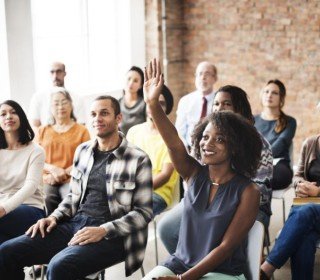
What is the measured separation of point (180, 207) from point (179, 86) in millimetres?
3855

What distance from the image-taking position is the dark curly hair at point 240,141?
2.51m

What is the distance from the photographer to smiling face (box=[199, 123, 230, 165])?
250 cm

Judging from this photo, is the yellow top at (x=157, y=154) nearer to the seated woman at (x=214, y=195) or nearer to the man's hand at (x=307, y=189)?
the man's hand at (x=307, y=189)

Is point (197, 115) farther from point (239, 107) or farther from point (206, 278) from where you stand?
point (206, 278)

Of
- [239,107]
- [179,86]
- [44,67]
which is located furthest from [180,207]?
[179,86]

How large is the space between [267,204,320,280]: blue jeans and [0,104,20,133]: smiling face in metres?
1.72

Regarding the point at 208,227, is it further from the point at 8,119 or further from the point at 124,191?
the point at 8,119

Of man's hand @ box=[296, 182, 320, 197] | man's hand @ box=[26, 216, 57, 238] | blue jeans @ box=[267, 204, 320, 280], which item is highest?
man's hand @ box=[296, 182, 320, 197]

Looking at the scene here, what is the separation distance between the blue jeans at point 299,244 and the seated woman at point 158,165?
92 centimetres

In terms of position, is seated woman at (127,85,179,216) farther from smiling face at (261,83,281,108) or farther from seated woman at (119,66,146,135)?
smiling face at (261,83,281,108)

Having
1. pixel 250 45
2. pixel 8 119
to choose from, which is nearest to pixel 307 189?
pixel 8 119

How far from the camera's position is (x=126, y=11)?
672 centimetres

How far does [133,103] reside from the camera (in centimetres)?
512

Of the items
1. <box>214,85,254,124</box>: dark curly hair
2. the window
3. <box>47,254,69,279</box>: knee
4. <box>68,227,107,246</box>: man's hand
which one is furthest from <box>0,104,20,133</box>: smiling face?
the window
